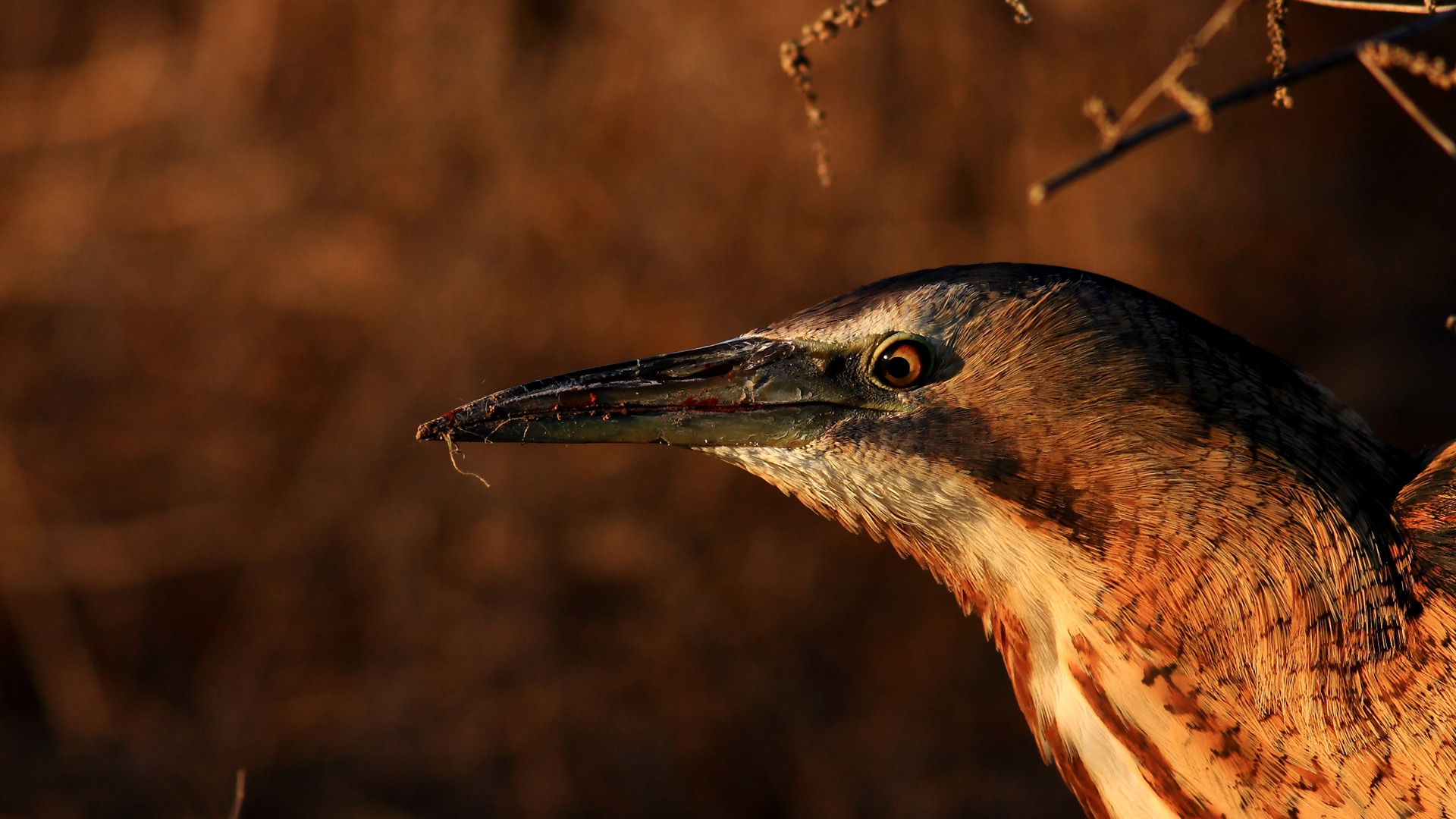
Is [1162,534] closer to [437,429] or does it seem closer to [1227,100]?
[1227,100]

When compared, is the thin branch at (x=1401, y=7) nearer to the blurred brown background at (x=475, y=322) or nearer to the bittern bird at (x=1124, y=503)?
the bittern bird at (x=1124, y=503)

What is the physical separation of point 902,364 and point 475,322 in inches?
134

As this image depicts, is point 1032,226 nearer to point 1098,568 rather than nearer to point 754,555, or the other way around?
point 754,555

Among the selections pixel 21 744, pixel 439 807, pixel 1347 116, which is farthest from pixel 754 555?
pixel 1347 116

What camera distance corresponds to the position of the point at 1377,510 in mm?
1841

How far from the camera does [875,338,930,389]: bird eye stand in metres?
2.01

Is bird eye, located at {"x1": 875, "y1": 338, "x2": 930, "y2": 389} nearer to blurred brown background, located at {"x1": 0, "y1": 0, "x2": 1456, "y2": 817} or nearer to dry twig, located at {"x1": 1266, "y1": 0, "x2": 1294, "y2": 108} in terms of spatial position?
dry twig, located at {"x1": 1266, "y1": 0, "x2": 1294, "y2": 108}

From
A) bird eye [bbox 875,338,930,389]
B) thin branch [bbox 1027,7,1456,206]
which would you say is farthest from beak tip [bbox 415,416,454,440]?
thin branch [bbox 1027,7,1456,206]

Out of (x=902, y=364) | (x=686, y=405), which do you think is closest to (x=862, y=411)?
(x=902, y=364)

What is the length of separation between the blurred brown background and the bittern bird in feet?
9.68

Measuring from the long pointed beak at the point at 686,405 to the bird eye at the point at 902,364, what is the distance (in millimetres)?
53

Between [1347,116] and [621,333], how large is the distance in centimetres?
318

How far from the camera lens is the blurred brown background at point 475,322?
500cm

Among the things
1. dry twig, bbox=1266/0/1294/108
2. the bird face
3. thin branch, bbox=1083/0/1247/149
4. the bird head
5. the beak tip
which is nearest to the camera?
thin branch, bbox=1083/0/1247/149
